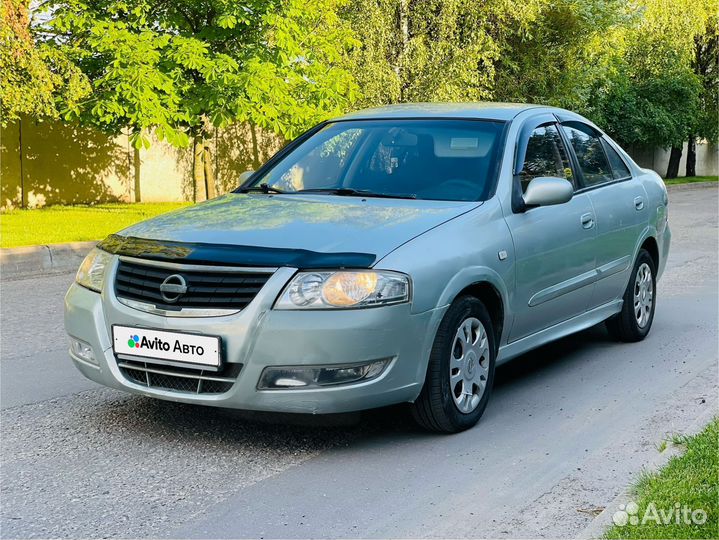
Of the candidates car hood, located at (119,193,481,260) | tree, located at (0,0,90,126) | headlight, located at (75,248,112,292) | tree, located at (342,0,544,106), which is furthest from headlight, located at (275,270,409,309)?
tree, located at (342,0,544,106)

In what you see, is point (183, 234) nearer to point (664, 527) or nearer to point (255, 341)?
point (255, 341)

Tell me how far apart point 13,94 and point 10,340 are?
7.13 meters

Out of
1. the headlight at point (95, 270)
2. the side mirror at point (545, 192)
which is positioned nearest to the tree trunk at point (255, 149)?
the side mirror at point (545, 192)

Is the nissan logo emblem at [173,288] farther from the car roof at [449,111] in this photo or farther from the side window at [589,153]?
the side window at [589,153]

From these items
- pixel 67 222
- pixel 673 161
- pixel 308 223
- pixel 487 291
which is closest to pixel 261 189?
pixel 308 223

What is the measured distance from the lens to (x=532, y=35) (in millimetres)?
24312

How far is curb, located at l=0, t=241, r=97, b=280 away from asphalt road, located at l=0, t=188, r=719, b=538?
4650mm

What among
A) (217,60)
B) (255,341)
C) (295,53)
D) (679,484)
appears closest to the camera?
(679,484)

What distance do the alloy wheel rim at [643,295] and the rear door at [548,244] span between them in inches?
40.7

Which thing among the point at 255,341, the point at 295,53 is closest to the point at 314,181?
the point at 255,341

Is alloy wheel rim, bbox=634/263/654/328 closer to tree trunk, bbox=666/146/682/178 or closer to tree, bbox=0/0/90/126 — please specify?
tree, bbox=0/0/90/126

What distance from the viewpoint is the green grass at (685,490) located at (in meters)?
3.57

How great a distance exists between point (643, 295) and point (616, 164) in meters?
0.96

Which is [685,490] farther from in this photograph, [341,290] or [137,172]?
[137,172]
